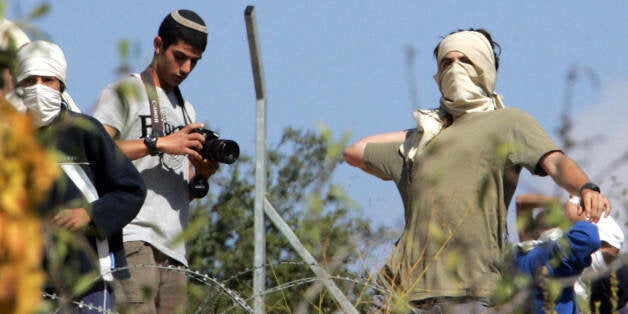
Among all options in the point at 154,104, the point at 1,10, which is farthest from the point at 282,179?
the point at 1,10

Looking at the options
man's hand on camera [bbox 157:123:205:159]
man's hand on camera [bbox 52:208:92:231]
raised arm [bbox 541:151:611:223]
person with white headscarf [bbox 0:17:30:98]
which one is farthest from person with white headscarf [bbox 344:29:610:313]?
person with white headscarf [bbox 0:17:30:98]

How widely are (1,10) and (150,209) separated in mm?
3415

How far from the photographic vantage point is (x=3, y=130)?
1.36m

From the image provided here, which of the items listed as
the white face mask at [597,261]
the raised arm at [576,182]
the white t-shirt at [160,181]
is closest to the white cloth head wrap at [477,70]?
the raised arm at [576,182]

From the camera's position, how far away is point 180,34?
5.14 m

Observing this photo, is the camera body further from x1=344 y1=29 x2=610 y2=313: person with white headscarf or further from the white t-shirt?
x1=344 y1=29 x2=610 y2=313: person with white headscarf

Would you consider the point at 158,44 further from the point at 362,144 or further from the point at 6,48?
the point at 6,48

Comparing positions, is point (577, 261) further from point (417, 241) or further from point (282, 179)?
point (282, 179)

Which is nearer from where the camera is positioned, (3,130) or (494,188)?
(3,130)

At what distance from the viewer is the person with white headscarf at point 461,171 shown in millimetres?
3943

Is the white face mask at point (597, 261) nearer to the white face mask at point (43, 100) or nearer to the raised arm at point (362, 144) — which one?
the raised arm at point (362, 144)

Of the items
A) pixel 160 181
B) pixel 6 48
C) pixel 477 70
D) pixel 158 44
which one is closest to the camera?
pixel 6 48

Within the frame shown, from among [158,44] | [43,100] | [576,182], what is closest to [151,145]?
[158,44]

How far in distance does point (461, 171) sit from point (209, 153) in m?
1.19
